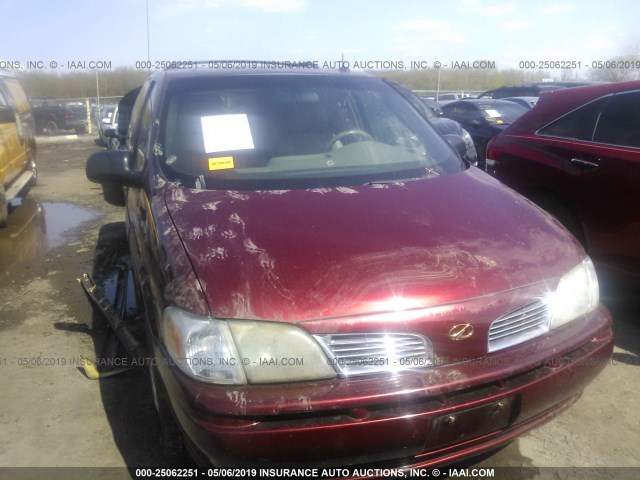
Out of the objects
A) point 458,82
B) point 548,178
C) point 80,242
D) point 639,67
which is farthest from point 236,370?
point 458,82

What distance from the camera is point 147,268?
8.09ft

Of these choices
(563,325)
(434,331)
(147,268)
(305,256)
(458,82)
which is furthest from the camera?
(458,82)

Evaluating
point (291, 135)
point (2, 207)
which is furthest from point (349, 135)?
point (2, 207)

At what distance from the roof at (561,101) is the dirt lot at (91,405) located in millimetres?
1372

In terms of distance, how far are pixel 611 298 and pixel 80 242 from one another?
5.10 m

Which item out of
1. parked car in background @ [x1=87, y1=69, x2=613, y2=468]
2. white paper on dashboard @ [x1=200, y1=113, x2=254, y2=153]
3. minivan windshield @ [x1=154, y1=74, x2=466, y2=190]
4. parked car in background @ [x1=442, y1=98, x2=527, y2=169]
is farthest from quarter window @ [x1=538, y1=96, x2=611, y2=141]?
parked car in background @ [x1=442, y1=98, x2=527, y2=169]

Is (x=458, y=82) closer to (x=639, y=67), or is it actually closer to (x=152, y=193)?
(x=639, y=67)

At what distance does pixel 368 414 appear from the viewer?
5.84 ft

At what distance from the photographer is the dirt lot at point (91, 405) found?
→ 2525mm

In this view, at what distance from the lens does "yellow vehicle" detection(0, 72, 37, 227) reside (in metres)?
6.52

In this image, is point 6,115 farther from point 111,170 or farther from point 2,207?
point 111,170

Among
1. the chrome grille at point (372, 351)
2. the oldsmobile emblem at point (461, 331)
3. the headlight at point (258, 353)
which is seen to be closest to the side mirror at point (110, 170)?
the headlight at point (258, 353)

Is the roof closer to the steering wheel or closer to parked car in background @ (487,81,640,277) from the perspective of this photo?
parked car in background @ (487,81,640,277)

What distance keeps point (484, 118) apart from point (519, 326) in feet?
27.9
